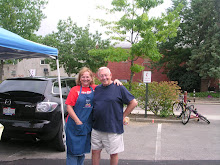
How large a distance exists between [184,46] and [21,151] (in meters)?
25.4

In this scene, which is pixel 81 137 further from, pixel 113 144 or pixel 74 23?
pixel 74 23

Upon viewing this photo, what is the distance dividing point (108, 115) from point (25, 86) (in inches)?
92.3

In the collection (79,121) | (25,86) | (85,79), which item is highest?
(85,79)

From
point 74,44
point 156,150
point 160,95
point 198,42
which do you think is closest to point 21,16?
point 74,44

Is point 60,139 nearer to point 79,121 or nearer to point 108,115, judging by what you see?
point 79,121

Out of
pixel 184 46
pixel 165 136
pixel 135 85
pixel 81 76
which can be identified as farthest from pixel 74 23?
pixel 81 76

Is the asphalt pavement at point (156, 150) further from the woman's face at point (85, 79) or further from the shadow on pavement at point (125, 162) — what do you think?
the woman's face at point (85, 79)

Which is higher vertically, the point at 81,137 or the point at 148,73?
the point at 148,73

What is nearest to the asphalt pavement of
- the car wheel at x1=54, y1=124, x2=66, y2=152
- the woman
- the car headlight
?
the car wheel at x1=54, y1=124, x2=66, y2=152

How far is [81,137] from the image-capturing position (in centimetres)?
318

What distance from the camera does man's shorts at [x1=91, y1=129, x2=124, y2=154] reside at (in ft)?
10.1

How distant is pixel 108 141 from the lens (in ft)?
10.2

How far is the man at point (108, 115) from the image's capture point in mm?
3041

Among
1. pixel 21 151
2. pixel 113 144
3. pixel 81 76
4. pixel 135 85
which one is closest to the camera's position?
pixel 113 144
